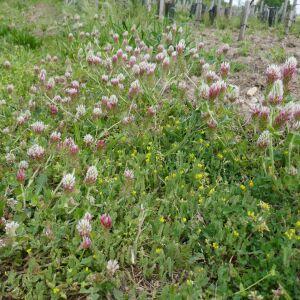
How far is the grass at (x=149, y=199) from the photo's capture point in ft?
7.35

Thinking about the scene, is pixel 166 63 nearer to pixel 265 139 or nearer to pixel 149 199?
pixel 265 139

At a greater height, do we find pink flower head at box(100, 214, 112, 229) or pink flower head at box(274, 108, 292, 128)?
pink flower head at box(274, 108, 292, 128)

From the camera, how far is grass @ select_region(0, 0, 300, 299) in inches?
88.3

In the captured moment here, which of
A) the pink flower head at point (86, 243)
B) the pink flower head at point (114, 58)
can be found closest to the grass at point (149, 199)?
the pink flower head at point (86, 243)

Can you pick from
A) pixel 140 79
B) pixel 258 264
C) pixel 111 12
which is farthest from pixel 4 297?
pixel 111 12

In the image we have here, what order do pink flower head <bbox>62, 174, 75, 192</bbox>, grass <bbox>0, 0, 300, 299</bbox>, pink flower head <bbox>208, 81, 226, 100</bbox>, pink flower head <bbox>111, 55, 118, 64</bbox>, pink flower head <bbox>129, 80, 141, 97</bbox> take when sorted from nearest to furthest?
grass <bbox>0, 0, 300, 299</bbox>
pink flower head <bbox>62, 174, 75, 192</bbox>
pink flower head <bbox>208, 81, 226, 100</bbox>
pink flower head <bbox>129, 80, 141, 97</bbox>
pink flower head <bbox>111, 55, 118, 64</bbox>

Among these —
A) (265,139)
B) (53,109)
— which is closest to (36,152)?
(53,109)

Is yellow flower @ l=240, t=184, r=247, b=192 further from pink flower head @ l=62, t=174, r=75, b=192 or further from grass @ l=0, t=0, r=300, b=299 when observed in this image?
pink flower head @ l=62, t=174, r=75, b=192

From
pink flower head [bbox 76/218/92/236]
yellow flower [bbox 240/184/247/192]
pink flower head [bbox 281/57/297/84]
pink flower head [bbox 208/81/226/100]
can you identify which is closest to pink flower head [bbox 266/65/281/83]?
pink flower head [bbox 281/57/297/84]

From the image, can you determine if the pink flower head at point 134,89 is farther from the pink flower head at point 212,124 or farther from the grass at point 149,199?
the pink flower head at point 212,124

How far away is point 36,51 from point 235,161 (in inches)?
173

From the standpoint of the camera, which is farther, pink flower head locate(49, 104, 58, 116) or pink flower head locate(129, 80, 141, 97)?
pink flower head locate(49, 104, 58, 116)

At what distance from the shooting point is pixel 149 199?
9.14 ft

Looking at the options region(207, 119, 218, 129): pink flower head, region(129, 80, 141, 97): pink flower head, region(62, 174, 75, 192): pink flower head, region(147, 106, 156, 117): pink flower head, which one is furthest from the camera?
region(129, 80, 141, 97): pink flower head
